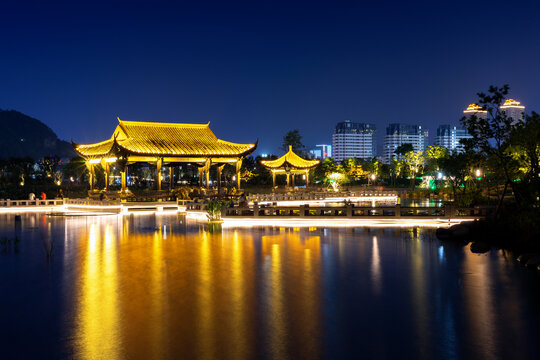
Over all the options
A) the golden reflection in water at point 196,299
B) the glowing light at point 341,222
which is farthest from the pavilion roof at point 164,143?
the golden reflection in water at point 196,299

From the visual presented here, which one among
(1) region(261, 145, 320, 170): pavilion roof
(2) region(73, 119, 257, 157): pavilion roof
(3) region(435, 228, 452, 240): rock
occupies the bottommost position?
(3) region(435, 228, 452, 240): rock

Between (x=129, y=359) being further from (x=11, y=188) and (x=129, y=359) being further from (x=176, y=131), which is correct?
(x=11, y=188)

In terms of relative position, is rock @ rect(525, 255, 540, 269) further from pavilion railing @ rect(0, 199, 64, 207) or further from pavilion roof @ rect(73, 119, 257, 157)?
pavilion railing @ rect(0, 199, 64, 207)

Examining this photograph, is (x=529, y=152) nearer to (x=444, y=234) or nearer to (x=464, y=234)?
(x=464, y=234)

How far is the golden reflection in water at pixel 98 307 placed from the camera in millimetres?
6918

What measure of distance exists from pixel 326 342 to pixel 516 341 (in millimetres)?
3022

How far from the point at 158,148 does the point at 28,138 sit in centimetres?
14943

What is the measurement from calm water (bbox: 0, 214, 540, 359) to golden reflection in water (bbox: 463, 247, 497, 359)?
4cm

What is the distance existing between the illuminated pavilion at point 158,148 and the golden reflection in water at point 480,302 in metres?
29.4

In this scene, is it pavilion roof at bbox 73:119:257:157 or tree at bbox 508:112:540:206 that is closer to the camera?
tree at bbox 508:112:540:206

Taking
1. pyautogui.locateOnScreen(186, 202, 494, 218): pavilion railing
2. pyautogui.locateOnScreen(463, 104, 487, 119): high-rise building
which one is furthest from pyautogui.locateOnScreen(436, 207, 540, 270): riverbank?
pyautogui.locateOnScreen(463, 104, 487, 119): high-rise building

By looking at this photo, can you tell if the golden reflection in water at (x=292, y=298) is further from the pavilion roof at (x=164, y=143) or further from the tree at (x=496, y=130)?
the pavilion roof at (x=164, y=143)

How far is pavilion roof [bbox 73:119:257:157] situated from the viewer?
38906 millimetres

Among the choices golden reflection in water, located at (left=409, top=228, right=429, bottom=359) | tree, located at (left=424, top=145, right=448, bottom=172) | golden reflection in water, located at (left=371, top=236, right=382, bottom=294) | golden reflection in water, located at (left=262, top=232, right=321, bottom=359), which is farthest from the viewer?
tree, located at (left=424, top=145, right=448, bottom=172)
